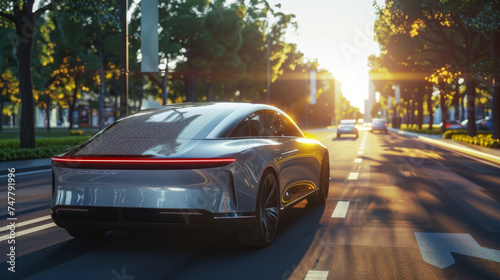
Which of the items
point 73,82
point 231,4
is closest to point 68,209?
point 231,4

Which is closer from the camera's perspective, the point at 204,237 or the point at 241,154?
the point at 241,154

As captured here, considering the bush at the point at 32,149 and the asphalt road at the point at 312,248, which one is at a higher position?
the bush at the point at 32,149

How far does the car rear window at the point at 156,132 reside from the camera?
5.25 m

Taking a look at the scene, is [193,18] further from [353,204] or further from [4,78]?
[353,204]

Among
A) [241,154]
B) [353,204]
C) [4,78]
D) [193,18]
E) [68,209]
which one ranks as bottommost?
[353,204]

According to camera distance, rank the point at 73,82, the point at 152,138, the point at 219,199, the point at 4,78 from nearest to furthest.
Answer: the point at 219,199 → the point at 152,138 → the point at 4,78 → the point at 73,82

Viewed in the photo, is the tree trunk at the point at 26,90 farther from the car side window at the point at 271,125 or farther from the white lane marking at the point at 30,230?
the car side window at the point at 271,125

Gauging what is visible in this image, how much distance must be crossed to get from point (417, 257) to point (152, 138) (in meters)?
2.60

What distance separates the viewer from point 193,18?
4266cm

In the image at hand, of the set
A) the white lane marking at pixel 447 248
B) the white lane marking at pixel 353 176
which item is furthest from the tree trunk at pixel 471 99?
the white lane marking at pixel 447 248

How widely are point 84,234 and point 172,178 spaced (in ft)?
5.38

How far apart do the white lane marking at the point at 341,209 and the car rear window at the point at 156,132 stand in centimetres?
248

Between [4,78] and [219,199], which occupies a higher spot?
[4,78]

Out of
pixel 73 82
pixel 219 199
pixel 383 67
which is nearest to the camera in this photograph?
pixel 219 199
